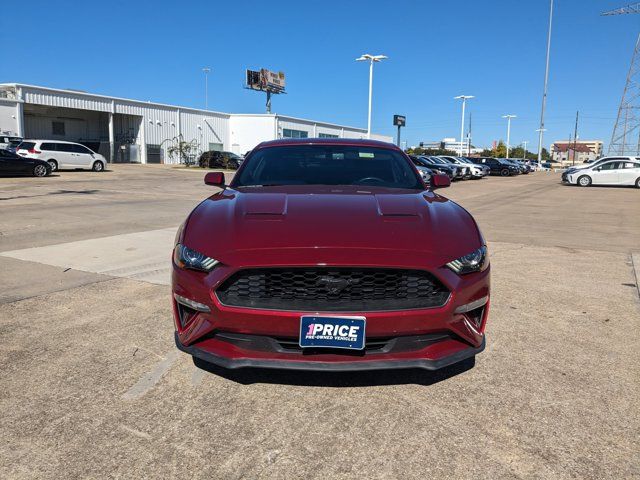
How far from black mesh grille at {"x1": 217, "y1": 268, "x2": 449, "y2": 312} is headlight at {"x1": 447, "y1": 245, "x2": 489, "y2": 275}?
189mm

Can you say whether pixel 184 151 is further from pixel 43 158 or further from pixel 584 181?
pixel 584 181

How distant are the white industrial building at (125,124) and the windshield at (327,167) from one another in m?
36.1

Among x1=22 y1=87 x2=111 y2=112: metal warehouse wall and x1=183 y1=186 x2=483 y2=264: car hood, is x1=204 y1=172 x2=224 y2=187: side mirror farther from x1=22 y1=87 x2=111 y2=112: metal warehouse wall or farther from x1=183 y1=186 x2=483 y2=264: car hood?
x1=22 y1=87 x2=111 y2=112: metal warehouse wall

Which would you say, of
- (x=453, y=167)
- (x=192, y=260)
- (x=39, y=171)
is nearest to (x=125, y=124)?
(x=39, y=171)

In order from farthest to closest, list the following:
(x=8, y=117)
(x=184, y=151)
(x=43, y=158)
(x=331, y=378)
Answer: (x=184, y=151) → (x=8, y=117) → (x=43, y=158) → (x=331, y=378)

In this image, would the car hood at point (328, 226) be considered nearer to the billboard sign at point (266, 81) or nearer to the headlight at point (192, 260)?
the headlight at point (192, 260)

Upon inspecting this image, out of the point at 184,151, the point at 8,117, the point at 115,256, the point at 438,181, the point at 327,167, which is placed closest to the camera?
the point at 327,167

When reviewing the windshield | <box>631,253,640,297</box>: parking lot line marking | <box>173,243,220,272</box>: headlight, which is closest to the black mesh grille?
<box>173,243,220,272</box>: headlight

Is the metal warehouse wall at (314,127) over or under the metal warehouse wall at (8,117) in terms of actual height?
over

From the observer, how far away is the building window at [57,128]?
42.0m

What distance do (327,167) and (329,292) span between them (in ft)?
6.10

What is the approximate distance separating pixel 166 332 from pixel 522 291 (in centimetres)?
355

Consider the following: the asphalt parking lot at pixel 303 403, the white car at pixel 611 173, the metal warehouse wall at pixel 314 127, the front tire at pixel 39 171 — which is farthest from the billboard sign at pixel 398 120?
the asphalt parking lot at pixel 303 403

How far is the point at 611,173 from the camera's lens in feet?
85.0
